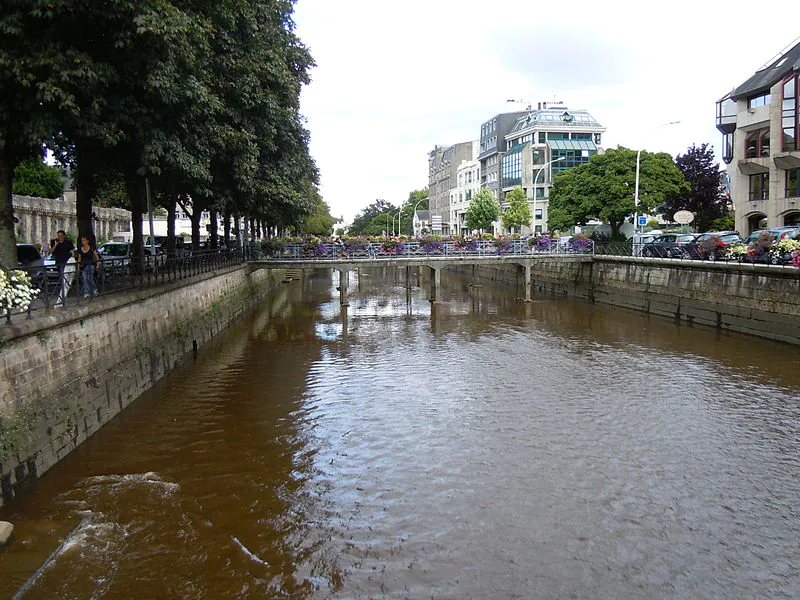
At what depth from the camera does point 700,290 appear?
29516mm

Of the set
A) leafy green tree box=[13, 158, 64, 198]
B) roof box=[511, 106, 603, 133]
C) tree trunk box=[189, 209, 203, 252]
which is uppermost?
roof box=[511, 106, 603, 133]

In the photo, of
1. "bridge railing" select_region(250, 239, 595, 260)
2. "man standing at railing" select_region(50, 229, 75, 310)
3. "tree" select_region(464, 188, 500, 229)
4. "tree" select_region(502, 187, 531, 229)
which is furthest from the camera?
"tree" select_region(464, 188, 500, 229)

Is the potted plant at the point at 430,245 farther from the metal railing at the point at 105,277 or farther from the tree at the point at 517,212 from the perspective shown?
the tree at the point at 517,212

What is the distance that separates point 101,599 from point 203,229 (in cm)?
9358

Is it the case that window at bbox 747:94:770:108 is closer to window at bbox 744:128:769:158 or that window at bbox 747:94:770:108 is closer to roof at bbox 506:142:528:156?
window at bbox 744:128:769:158

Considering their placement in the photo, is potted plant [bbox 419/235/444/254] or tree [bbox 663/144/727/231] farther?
tree [bbox 663/144/727/231]

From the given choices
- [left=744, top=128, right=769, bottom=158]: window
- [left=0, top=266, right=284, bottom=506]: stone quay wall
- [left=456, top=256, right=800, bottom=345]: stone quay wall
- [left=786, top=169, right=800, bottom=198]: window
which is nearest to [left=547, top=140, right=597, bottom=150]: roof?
[left=744, top=128, right=769, bottom=158]: window

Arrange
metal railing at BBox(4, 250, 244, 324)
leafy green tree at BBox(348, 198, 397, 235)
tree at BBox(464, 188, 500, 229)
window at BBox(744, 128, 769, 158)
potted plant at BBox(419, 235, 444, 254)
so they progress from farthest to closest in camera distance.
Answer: leafy green tree at BBox(348, 198, 397, 235) < tree at BBox(464, 188, 500, 229) < window at BBox(744, 128, 769, 158) < potted plant at BBox(419, 235, 444, 254) < metal railing at BBox(4, 250, 244, 324)

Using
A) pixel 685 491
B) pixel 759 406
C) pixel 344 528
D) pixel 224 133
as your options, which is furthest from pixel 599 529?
pixel 224 133

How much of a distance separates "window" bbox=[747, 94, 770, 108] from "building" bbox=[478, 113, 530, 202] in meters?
40.8

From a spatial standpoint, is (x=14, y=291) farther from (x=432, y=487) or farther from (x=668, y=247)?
(x=668, y=247)

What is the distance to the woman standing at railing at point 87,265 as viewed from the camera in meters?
15.0

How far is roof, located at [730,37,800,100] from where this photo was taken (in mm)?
43775

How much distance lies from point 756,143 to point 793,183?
182 inches
